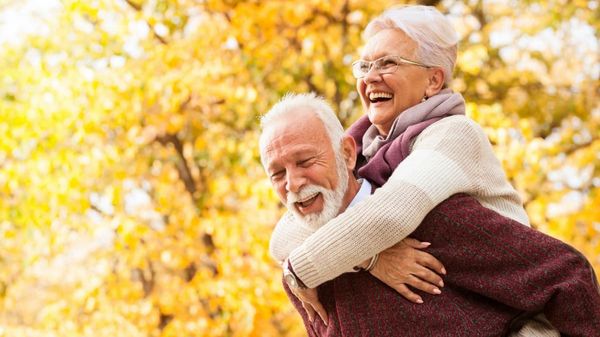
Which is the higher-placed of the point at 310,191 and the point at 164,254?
the point at 310,191

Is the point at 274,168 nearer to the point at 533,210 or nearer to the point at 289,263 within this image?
the point at 289,263

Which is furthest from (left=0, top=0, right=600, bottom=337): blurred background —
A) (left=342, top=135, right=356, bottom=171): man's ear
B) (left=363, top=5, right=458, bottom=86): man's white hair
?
(left=342, top=135, right=356, bottom=171): man's ear

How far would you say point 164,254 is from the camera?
729cm

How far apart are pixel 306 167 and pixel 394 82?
1.15 ft

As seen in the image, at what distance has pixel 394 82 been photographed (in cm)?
191

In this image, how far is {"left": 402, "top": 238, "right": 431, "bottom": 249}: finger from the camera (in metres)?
1.70

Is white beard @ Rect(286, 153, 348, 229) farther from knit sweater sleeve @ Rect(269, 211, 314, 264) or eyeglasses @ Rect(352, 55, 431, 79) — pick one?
eyeglasses @ Rect(352, 55, 431, 79)

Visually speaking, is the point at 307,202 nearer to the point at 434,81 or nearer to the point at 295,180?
the point at 295,180

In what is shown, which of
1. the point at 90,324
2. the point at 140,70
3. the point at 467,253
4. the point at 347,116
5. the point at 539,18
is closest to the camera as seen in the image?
the point at 467,253

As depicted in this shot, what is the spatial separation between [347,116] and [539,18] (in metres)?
2.33

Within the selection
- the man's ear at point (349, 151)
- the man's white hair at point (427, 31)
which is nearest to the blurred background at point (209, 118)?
the man's white hair at point (427, 31)

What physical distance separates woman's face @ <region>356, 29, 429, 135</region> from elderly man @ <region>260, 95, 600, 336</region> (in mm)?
180

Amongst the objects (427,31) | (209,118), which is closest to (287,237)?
(427,31)

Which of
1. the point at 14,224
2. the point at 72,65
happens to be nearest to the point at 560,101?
the point at 72,65
